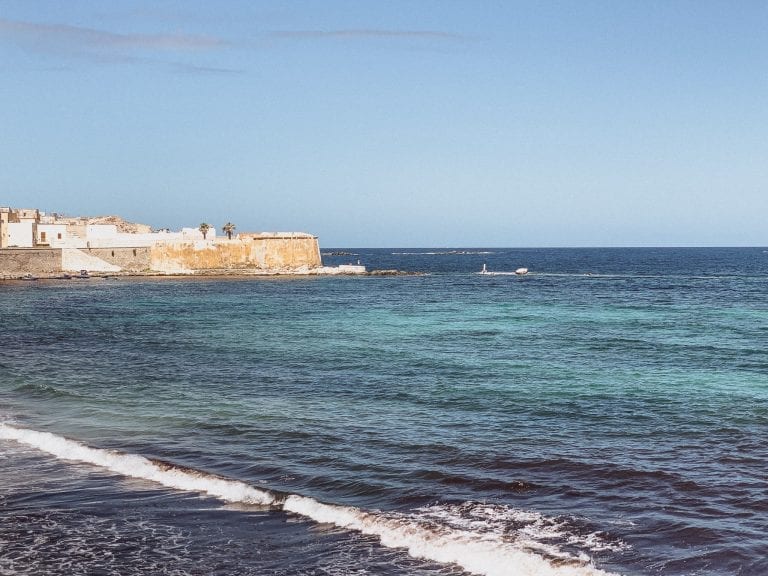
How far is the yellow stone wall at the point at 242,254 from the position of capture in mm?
78750

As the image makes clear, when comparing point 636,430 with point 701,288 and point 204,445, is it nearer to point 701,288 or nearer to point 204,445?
point 204,445

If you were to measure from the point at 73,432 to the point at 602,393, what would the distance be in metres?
11.6

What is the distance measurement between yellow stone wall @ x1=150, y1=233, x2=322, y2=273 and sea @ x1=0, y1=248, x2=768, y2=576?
4746cm

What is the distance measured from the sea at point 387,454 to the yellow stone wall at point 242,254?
4746 cm

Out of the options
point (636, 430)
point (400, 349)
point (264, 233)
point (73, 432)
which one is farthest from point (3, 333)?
point (264, 233)

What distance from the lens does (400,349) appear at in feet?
90.4

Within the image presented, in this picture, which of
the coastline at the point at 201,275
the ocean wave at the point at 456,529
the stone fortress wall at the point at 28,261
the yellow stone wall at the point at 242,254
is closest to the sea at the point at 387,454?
the ocean wave at the point at 456,529

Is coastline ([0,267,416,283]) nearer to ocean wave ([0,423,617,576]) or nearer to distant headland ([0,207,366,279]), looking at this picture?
distant headland ([0,207,366,279])

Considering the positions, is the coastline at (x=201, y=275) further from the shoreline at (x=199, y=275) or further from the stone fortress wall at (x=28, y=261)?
the stone fortress wall at (x=28, y=261)

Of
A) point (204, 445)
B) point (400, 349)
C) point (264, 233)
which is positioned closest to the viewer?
point (204, 445)

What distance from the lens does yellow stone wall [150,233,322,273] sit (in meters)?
78.8

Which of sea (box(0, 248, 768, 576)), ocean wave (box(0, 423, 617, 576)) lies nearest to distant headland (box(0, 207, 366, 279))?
sea (box(0, 248, 768, 576))

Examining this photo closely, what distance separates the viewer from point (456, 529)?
10.1 m

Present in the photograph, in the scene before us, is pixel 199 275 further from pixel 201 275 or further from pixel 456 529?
Answer: pixel 456 529
